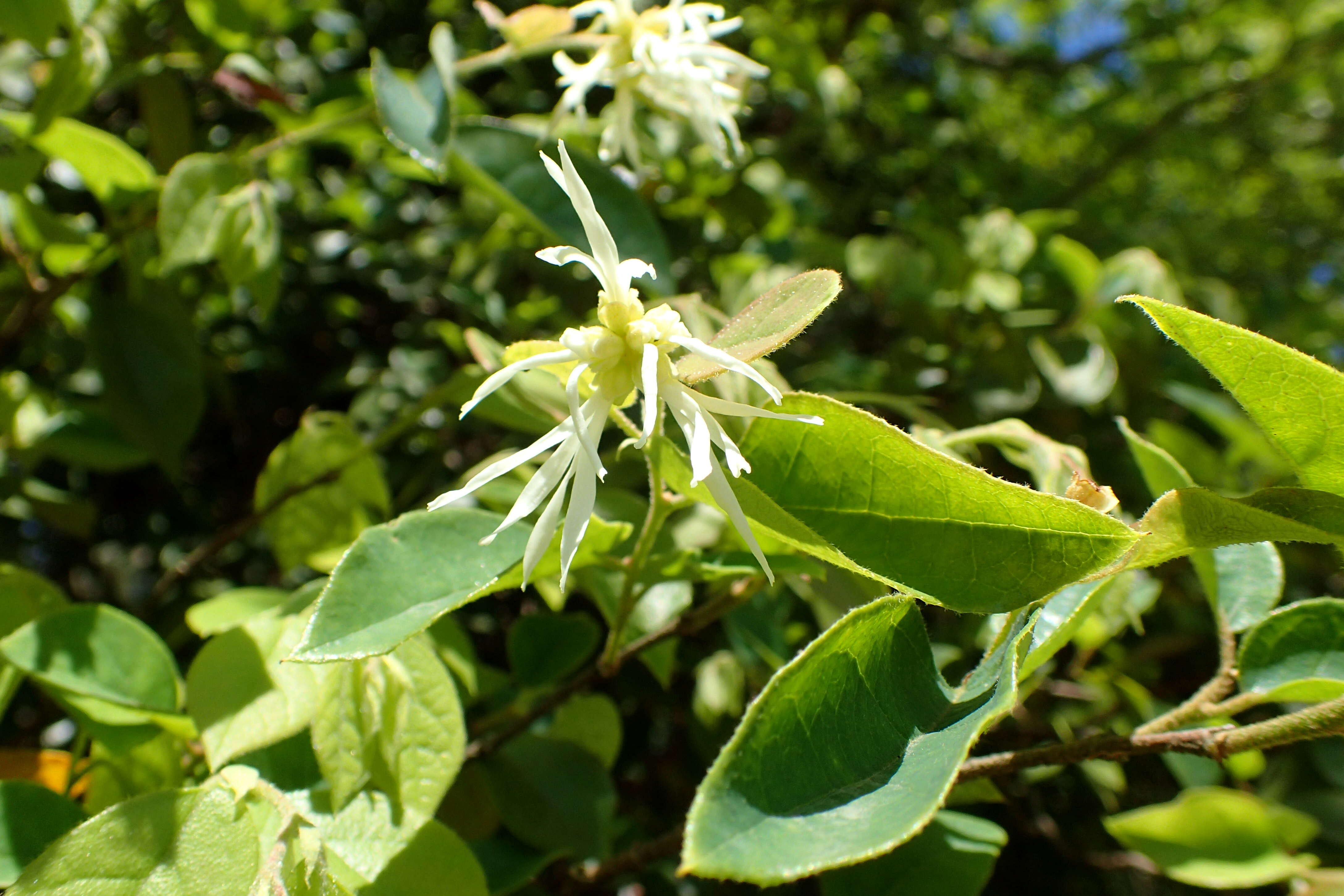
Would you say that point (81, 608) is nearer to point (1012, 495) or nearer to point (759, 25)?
point (1012, 495)

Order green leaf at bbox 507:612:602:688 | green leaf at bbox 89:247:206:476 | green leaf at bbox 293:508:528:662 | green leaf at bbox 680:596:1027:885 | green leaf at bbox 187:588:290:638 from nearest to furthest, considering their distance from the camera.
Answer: green leaf at bbox 680:596:1027:885 → green leaf at bbox 293:508:528:662 → green leaf at bbox 187:588:290:638 → green leaf at bbox 507:612:602:688 → green leaf at bbox 89:247:206:476

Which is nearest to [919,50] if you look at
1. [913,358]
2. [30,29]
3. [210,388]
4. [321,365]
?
[913,358]

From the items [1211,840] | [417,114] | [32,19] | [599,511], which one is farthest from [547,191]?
[1211,840]

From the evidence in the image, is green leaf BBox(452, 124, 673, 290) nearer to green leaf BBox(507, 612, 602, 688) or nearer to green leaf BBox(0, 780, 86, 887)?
green leaf BBox(507, 612, 602, 688)

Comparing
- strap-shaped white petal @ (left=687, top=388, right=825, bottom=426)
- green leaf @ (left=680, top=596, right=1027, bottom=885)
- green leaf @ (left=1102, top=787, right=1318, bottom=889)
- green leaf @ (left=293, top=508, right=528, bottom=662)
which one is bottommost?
green leaf @ (left=1102, top=787, right=1318, bottom=889)

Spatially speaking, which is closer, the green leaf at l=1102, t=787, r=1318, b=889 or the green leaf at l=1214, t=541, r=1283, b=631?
the green leaf at l=1214, t=541, r=1283, b=631

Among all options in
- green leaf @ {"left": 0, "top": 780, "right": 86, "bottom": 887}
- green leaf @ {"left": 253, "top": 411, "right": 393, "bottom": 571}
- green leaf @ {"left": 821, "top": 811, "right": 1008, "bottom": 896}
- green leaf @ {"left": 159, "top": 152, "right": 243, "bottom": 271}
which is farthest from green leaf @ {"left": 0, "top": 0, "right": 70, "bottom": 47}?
green leaf @ {"left": 821, "top": 811, "right": 1008, "bottom": 896}

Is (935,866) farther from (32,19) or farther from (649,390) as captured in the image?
(32,19)
